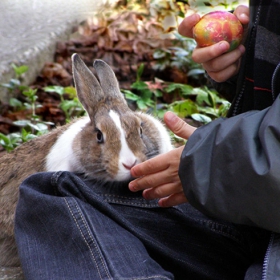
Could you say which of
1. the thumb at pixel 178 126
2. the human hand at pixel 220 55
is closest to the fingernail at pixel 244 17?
the human hand at pixel 220 55

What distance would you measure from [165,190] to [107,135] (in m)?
0.45

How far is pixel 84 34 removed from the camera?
543 centimetres

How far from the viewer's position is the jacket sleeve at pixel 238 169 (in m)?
1.74

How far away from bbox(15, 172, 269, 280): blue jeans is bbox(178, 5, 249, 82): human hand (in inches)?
22.3

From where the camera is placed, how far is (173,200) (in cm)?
216

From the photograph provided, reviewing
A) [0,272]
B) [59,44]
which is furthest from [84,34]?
[0,272]

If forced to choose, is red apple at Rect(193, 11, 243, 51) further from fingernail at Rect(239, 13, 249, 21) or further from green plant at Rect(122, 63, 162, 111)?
green plant at Rect(122, 63, 162, 111)

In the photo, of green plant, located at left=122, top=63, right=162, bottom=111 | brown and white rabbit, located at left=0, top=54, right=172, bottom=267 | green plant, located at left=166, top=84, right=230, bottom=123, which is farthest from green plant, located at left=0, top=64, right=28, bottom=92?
brown and white rabbit, located at left=0, top=54, right=172, bottom=267

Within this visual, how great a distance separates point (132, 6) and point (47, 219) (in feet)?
13.8

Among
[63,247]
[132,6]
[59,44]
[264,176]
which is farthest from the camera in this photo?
[132,6]

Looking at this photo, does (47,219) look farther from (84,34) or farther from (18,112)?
(84,34)

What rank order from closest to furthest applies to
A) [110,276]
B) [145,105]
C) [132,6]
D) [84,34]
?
[110,276] < [145,105] < [84,34] < [132,6]

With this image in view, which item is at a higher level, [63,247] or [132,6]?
[63,247]

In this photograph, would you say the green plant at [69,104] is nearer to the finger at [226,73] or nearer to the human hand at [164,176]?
the finger at [226,73]
